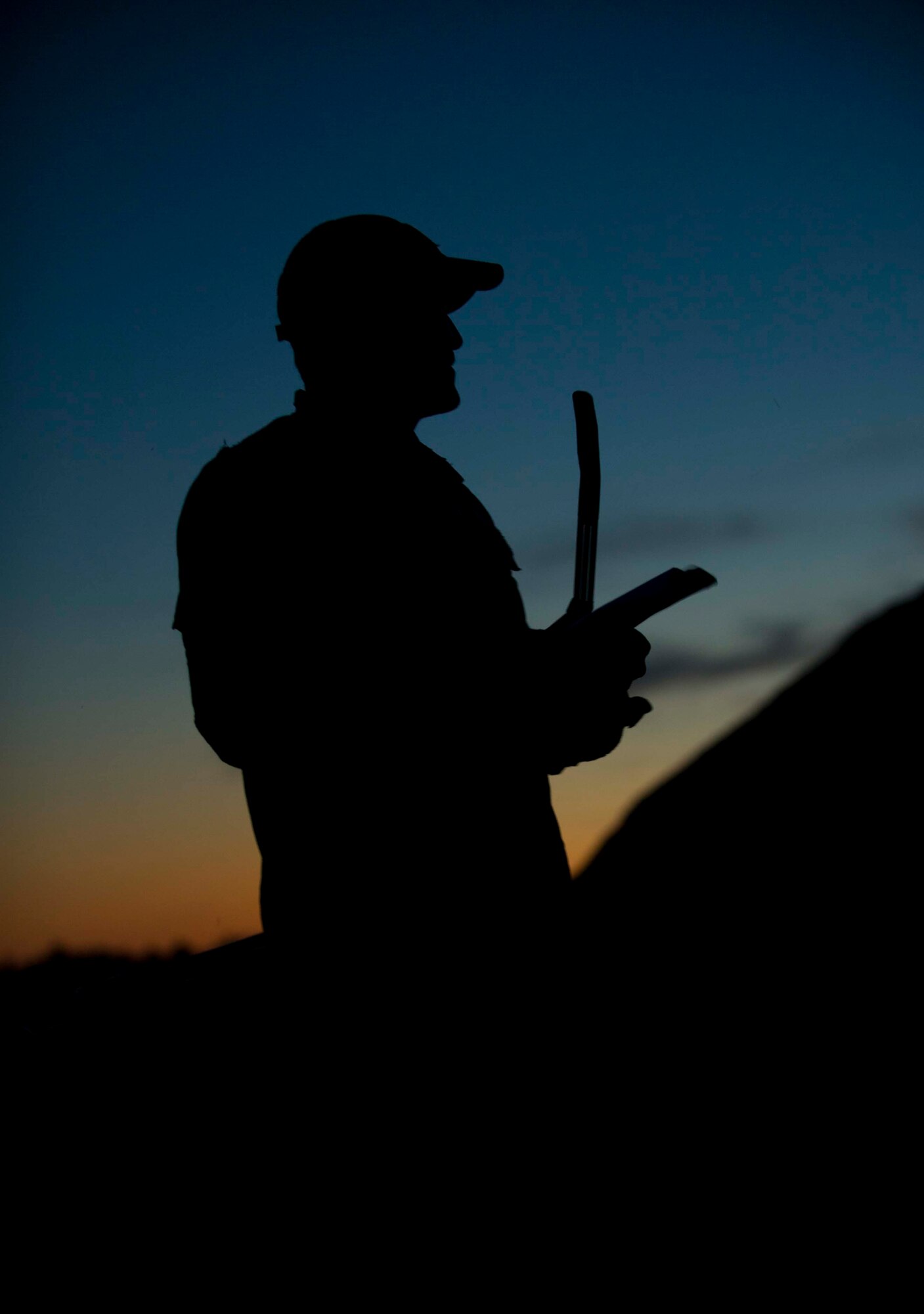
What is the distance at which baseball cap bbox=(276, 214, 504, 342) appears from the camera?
5.82 feet

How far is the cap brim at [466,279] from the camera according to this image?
75.9 inches

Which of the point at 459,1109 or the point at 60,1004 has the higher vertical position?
the point at 60,1004

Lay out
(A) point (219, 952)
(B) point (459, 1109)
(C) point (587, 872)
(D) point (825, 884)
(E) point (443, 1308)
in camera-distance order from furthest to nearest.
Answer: (C) point (587, 872), (A) point (219, 952), (D) point (825, 884), (B) point (459, 1109), (E) point (443, 1308)

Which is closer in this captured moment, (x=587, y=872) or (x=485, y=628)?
(x=485, y=628)

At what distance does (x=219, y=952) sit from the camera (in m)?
4.38

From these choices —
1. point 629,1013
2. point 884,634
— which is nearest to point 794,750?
point 884,634

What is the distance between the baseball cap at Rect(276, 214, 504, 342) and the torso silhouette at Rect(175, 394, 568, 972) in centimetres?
36

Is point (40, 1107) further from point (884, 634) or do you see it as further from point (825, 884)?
point (884, 634)

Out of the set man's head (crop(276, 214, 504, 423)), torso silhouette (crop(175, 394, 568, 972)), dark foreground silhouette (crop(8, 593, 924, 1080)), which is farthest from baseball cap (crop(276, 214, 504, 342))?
dark foreground silhouette (crop(8, 593, 924, 1080))

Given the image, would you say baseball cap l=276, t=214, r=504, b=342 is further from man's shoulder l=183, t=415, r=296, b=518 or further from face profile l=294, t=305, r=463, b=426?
man's shoulder l=183, t=415, r=296, b=518

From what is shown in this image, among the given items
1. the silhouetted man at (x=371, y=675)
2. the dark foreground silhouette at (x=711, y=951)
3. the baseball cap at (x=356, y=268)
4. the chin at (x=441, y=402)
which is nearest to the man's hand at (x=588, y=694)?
the silhouetted man at (x=371, y=675)

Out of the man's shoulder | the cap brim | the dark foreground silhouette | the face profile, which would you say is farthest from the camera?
the cap brim

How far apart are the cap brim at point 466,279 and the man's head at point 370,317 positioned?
7 cm

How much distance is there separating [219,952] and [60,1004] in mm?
997
